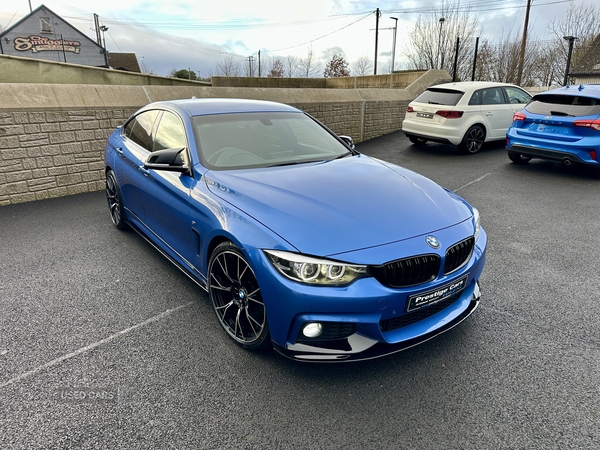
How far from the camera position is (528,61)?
33562mm

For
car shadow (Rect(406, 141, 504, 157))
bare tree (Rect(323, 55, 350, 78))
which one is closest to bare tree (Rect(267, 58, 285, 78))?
bare tree (Rect(323, 55, 350, 78))

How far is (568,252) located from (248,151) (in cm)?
360

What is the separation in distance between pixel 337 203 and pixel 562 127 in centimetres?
654

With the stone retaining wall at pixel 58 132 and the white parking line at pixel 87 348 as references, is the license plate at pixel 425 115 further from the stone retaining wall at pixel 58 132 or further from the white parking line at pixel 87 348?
the white parking line at pixel 87 348

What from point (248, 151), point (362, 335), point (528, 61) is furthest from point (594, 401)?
point (528, 61)

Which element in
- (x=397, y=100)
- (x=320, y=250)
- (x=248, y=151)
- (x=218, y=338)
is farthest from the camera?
(x=397, y=100)

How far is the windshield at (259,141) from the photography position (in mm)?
3406

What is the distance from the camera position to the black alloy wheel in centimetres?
487

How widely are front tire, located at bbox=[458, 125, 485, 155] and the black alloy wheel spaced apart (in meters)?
7.70

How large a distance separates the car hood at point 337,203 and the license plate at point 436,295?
1.13 ft

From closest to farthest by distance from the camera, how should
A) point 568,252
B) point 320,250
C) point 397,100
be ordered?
point 320,250 < point 568,252 < point 397,100

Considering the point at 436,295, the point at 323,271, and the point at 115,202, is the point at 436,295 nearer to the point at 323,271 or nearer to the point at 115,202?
the point at 323,271

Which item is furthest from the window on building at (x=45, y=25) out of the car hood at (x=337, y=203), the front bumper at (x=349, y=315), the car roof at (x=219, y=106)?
the front bumper at (x=349, y=315)

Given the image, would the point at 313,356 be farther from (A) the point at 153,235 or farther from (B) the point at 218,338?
(A) the point at 153,235
